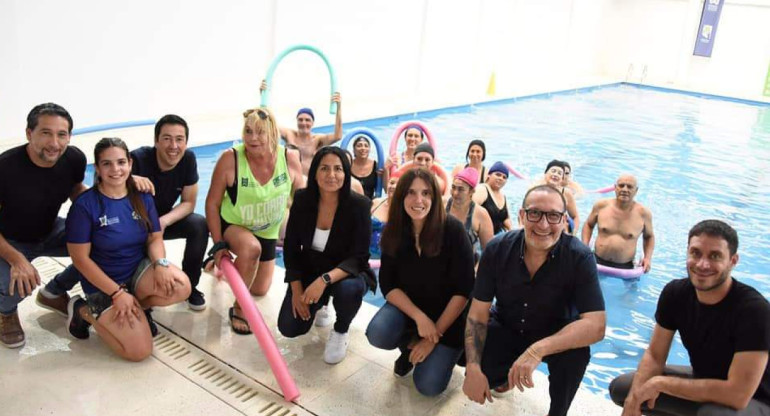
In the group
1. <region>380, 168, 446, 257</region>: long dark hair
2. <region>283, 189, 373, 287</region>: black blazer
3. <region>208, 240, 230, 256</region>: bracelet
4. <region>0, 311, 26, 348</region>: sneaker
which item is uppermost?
<region>380, 168, 446, 257</region>: long dark hair

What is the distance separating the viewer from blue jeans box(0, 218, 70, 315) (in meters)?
3.46

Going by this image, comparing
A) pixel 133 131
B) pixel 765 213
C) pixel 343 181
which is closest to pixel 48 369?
pixel 343 181

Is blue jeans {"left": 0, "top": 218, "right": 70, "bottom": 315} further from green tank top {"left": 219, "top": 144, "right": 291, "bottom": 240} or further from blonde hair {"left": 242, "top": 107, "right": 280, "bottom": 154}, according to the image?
blonde hair {"left": 242, "top": 107, "right": 280, "bottom": 154}

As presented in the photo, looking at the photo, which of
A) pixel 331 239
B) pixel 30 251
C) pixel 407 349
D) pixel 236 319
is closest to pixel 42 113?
pixel 30 251

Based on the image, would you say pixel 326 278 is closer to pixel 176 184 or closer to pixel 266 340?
pixel 266 340

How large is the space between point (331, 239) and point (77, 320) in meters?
1.55

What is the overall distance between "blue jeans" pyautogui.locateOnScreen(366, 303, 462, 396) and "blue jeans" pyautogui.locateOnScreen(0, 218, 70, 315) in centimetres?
200

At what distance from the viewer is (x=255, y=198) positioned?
3.99 m

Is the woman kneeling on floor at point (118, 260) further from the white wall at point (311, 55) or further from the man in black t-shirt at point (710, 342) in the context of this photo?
the white wall at point (311, 55)

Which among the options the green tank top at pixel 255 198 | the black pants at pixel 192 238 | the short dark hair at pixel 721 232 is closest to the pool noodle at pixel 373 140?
the green tank top at pixel 255 198

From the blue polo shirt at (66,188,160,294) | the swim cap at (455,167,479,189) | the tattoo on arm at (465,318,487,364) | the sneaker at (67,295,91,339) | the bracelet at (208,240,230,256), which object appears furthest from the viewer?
the swim cap at (455,167,479,189)

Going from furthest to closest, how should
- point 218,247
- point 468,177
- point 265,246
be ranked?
point 468,177, point 265,246, point 218,247

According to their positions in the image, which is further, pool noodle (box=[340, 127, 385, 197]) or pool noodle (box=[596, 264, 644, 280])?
pool noodle (box=[340, 127, 385, 197])

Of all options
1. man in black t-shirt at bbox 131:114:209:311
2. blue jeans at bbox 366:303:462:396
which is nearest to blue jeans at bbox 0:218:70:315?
man in black t-shirt at bbox 131:114:209:311
